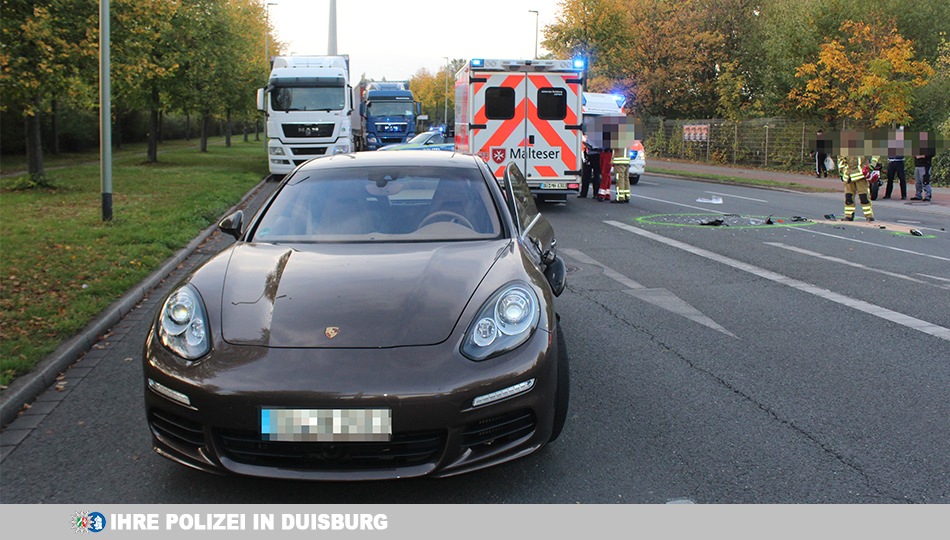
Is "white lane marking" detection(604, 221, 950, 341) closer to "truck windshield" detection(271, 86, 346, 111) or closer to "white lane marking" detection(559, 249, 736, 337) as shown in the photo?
"white lane marking" detection(559, 249, 736, 337)

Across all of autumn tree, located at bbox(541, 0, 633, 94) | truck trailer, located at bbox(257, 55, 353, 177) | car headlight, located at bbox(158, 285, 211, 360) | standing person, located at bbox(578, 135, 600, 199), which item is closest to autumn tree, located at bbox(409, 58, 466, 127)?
autumn tree, located at bbox(541, 0, 633, 94)

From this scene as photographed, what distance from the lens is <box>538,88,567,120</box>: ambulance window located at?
1662 cm

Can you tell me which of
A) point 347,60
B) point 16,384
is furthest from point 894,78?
point 16,384

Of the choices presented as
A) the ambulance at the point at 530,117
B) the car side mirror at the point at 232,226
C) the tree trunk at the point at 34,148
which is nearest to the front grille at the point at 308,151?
the tree trunk at the point at 34,148

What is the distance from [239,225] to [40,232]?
23.4ft

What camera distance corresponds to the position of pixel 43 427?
15.1ft

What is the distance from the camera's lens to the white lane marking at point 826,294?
6.93 meters

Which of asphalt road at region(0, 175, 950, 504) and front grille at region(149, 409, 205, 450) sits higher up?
front grille at region(149, 409, 205, 450)

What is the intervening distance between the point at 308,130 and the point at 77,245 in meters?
15.2

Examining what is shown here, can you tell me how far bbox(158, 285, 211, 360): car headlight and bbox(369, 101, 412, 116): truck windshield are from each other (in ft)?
129

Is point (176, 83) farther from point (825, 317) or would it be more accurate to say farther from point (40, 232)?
point (825, 317)

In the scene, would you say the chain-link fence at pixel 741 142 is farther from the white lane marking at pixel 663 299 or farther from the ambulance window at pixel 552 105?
the white lane marking at pixel 663 299

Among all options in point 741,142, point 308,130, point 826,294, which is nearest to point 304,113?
point 308,130

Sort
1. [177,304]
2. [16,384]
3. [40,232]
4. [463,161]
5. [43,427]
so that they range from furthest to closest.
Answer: [40,232] → [463,161] → [16,384] → [43,427] → [177,304]
